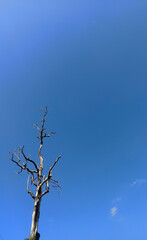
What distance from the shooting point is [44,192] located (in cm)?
819

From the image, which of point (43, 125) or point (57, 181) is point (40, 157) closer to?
point (57, 181)

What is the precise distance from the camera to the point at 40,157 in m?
10.2

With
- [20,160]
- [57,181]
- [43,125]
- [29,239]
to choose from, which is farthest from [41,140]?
[29,239]

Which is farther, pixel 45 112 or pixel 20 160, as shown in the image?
pixel 45 112

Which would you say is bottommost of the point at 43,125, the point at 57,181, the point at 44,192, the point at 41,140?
the point at 44,192

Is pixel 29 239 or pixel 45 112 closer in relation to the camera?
pixel 29 239

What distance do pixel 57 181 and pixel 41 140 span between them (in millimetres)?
3022

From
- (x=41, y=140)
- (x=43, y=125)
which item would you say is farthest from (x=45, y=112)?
(x=41, y=140)

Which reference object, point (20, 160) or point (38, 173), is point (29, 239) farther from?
point (20, 160)

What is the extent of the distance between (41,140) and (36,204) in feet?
14.5

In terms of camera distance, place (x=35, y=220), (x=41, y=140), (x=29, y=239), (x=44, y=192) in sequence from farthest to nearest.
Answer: (x=41, y=140), (x=44, y=192), (x=35, y=220), (x=29, y=239)

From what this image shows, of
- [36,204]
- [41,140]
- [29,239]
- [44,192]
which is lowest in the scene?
[29,239]

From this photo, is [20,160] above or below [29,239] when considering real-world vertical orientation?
above

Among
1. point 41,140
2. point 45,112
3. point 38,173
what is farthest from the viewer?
point 45,112
